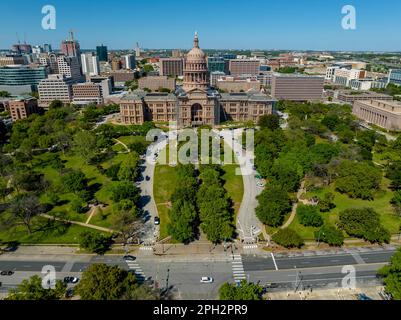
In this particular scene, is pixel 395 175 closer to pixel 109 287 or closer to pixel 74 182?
pixel 109 287

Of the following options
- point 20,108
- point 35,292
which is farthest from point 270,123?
point 20,108

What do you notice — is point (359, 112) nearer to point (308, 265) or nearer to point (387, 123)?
point (387, 123)

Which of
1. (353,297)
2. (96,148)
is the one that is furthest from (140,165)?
(353,297)

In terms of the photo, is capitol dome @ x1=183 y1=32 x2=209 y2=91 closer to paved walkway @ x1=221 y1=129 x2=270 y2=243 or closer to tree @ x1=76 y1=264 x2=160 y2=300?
paved walkway @ x1=221 y1=129 x2=270 y2=243

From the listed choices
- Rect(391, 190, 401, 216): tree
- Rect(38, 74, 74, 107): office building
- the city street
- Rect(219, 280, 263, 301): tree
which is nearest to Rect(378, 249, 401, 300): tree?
the city street

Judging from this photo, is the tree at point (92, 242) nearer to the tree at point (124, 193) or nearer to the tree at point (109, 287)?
the tree at point (109, 287)

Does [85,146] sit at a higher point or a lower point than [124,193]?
higher
